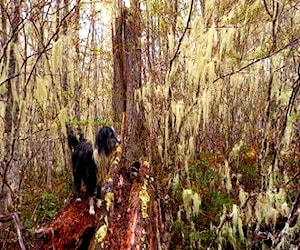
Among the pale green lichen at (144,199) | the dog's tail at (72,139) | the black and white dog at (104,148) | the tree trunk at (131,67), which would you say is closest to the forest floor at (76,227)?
the pale green lichen at (144,199)

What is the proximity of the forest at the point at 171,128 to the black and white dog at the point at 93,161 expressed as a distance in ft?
0.67

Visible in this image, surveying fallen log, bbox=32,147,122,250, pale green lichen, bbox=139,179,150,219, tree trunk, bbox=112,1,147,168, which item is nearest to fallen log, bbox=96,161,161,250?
pale green lichen, bbox=139,179,150,219

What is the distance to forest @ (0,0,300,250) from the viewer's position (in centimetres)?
431

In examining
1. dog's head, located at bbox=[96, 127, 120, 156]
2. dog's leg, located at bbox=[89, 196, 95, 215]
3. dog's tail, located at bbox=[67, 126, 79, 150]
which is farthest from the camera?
dog's tail, located at bbox=[67, 126, 79, 150]

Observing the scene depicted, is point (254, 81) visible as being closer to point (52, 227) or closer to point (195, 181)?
point (195, 181)

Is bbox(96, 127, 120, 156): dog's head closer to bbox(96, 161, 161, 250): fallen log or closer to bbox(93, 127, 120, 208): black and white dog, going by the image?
bbox(93, 127, 120, 208): black and white dog

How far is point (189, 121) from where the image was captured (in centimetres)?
557

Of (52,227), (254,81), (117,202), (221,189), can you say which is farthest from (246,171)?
(52,227)

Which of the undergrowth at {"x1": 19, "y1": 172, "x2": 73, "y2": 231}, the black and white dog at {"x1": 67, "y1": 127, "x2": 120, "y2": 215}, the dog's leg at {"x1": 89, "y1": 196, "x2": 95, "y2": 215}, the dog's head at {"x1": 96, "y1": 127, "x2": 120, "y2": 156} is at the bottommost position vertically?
the undergrowth at {"x1": 19, "y1": 172, "x2": 73, "y2": 231}

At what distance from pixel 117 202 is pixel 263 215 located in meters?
1.64

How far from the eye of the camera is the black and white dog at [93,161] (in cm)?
578

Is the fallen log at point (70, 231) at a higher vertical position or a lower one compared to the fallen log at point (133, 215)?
lower

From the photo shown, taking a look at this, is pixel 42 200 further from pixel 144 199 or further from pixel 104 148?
pixel 144 199

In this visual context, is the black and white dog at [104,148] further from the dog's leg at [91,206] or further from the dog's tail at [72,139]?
the dog's tail at [72,139]
